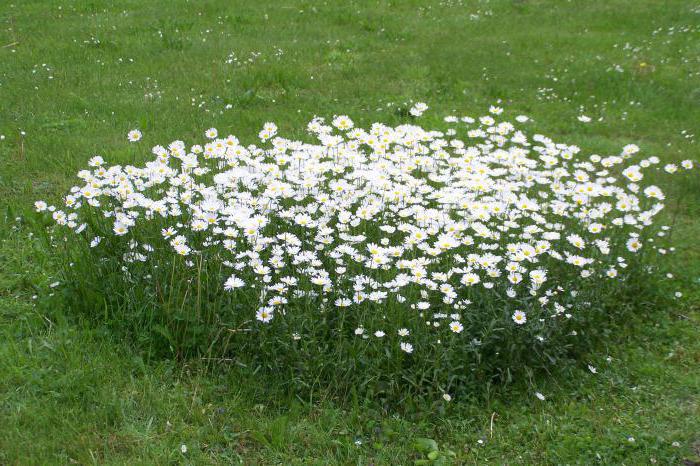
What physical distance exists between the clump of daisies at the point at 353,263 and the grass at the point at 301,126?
0.75ft

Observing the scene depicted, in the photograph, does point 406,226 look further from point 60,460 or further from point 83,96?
point 83,96

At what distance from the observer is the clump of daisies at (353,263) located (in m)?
3.77

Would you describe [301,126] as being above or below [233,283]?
below

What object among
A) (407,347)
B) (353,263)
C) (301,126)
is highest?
(353,263)

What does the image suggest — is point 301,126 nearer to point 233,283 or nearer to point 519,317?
point 233,283

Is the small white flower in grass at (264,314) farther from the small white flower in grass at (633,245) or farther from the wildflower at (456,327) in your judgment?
the small white flower in grass at (633,245)

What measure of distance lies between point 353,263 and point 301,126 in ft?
11.1

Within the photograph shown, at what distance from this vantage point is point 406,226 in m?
4.20

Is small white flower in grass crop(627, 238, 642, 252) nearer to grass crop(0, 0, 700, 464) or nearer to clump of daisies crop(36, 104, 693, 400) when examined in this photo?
clump of daisies crop(36, 104, 693, 400)

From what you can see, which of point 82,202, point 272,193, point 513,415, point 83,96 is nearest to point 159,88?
point 83,96

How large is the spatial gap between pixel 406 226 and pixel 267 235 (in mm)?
919

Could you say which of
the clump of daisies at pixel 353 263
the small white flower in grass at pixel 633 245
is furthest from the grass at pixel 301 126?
the small white flower in grass at pixel 633 245

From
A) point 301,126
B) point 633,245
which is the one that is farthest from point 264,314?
point 301,126

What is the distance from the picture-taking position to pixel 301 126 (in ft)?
23.7
